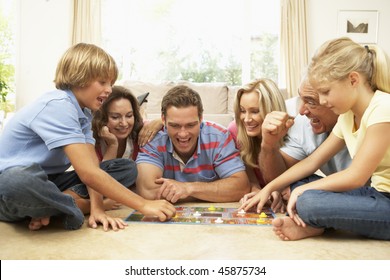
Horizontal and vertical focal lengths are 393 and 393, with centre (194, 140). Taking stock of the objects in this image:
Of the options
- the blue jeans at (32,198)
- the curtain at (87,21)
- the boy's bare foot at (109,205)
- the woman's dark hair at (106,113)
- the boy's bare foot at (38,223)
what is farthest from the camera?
the curtain at (87,21)

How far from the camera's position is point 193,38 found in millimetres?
5359

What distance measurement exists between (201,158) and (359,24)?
4297mm

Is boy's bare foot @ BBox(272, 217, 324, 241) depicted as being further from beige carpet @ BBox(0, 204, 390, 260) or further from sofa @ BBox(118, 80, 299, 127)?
sofa @ BBox(118, 80, 299, 127)

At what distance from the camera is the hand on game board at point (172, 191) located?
6.09ft

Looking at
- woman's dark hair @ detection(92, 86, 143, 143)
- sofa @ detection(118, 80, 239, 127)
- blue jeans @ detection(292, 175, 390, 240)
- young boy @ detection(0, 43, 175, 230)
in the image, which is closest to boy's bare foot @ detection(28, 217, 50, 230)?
young boy @ detection(0, 43, 175, 230)

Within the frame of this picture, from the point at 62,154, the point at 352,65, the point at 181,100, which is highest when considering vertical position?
the point at 352,65

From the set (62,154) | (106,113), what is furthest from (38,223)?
(106,113)

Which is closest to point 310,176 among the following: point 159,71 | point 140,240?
point 140,240

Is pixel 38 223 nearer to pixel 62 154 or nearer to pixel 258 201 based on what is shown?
pixel 62 154

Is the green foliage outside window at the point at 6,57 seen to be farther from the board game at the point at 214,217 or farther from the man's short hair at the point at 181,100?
the board game at the point at 214,217

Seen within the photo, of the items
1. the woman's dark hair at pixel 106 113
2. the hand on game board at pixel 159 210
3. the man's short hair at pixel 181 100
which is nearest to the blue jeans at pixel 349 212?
the hand on game board at pixel 159 210

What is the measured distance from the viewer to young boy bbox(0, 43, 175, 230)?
1383 millimetres

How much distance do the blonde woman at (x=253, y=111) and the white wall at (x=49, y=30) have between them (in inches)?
→ 145
